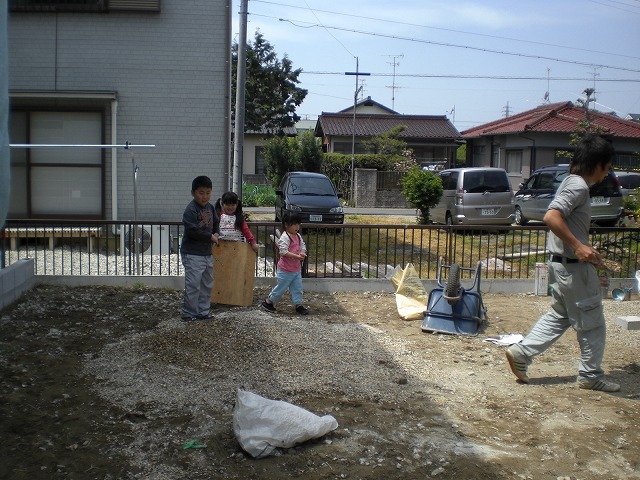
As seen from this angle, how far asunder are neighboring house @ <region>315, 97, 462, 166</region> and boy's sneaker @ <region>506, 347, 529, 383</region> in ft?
114

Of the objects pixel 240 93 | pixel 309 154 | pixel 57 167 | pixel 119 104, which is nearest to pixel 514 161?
pixel 309 154

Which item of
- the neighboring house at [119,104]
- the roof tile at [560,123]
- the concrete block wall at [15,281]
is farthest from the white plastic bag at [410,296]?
the roof tile at [560,123]

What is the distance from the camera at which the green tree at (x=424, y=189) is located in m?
19.3

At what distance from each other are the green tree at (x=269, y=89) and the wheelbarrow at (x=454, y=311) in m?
25.8

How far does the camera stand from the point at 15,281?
8523 mm

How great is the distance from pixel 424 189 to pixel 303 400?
14.4 m

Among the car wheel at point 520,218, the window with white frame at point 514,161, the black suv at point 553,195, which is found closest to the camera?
the black suv at point 553,195

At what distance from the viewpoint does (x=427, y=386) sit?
5.97 m

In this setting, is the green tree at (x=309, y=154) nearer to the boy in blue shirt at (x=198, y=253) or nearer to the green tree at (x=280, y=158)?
the green tree at (x=280, y=158)

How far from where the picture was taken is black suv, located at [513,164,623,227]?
16984 millimetres

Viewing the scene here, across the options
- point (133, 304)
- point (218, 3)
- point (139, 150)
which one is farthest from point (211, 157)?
point (133, 304)

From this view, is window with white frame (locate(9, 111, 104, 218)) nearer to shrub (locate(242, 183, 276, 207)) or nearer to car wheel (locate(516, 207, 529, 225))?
car wheel (locate(516, 207, 529, 225))

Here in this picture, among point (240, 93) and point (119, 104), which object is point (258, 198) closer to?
point (240, 93)

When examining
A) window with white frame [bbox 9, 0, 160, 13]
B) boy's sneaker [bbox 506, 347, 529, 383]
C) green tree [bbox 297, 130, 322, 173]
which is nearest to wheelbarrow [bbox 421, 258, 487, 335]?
boy's sneaker [bbox 506, 347, 529, 383]
